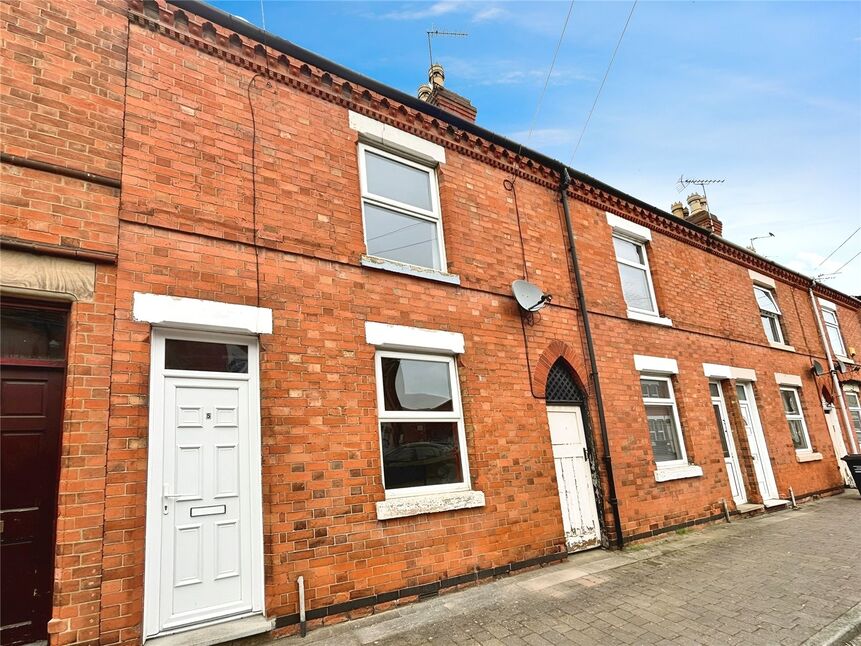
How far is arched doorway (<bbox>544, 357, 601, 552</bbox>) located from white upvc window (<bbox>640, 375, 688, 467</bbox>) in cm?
171

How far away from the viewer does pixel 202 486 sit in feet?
13.3

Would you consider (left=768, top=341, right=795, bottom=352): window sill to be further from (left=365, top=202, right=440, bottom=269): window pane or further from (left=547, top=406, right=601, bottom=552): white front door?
(left=365, top=202, right=440, bottom=269): window pane

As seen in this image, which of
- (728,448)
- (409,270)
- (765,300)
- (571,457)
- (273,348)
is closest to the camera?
(273,348)

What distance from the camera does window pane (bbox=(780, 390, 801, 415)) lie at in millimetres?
11453

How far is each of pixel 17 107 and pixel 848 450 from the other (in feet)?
59.4

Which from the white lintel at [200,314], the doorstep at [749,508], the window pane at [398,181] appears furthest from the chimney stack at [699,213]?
the white lintel at [200,314]

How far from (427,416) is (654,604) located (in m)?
3.00

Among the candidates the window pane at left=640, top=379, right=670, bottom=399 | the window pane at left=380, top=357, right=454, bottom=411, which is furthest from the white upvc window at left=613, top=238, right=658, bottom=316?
the window pane at left=380, top=357, right=454, bottom=411

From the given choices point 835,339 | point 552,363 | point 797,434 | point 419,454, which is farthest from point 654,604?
point 835,339

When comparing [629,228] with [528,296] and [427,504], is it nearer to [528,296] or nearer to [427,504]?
[528,296]

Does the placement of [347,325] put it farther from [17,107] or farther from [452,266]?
[17,107]

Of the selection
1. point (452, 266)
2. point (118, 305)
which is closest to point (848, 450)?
point (452, 266)

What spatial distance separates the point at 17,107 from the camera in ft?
12.8

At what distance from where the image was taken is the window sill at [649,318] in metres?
8.36
